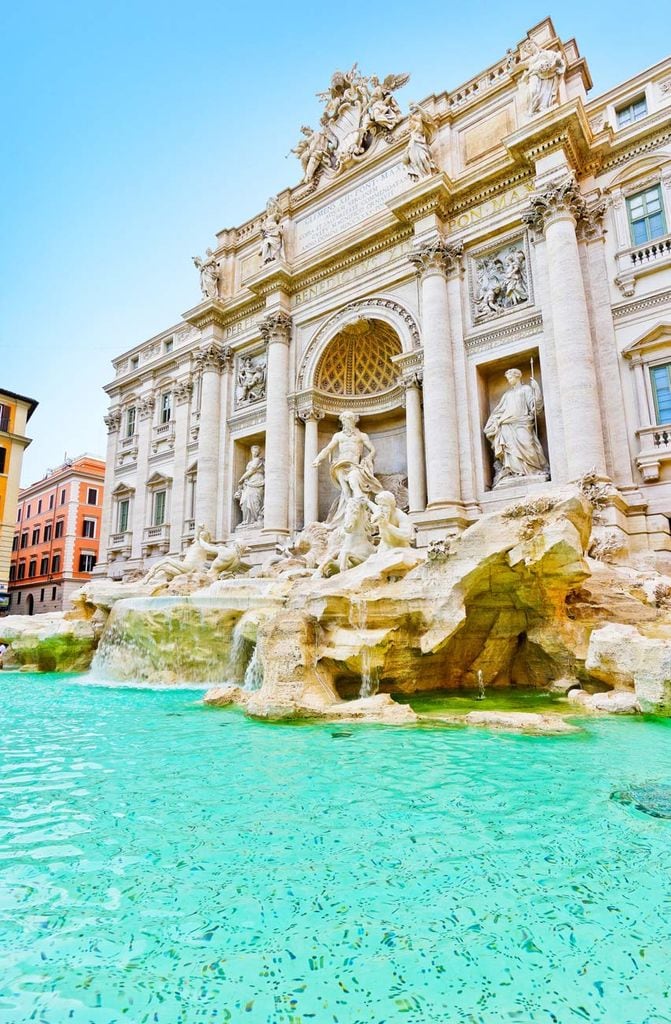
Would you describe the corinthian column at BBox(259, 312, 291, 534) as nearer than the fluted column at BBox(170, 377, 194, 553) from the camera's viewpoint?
Yes

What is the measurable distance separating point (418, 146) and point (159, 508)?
15.3 metres

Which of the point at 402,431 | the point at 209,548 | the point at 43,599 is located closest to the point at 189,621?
the point at 209,548

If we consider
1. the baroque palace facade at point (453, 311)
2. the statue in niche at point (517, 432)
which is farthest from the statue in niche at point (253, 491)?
the statue in niche at point (517, 432)

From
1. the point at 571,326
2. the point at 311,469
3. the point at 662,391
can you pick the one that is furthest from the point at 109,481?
the point at 662,391

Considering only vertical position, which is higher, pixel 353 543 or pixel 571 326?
pixel 571 326

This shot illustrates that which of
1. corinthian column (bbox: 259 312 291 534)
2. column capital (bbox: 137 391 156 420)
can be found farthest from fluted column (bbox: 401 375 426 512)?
column capital (bbox: 137 391 156 420)

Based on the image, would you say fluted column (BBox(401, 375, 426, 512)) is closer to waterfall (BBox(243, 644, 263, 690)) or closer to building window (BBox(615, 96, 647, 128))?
waterfall (BBox(243, 644, 263, 690))

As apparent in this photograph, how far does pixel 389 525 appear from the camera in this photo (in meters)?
8.78

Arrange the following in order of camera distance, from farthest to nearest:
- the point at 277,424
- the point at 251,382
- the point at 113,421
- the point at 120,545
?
the point at 113,421
the point at 120,545
the point at 251,382
the point at 277,424

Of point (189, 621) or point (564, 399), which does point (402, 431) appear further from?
point (189, 621)

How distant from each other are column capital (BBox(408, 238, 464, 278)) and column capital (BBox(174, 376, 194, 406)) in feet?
35.9

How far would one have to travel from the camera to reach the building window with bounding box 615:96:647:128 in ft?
43.1

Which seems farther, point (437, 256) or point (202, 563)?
point (437, 256)

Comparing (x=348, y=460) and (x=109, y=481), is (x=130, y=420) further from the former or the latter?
(x=348, y=460)
